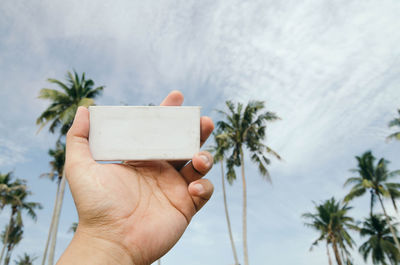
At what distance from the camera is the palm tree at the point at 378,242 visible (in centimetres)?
2834

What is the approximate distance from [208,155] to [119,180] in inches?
26.7

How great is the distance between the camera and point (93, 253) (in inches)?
59.8

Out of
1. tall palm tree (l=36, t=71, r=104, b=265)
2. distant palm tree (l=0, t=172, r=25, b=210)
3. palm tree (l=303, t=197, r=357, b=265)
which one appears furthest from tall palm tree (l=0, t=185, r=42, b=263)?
palm tree (l=303, t=197, r=357, b=265)

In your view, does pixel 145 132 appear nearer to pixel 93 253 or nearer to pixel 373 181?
pixel 93 253

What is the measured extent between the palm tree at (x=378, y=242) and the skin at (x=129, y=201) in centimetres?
3520

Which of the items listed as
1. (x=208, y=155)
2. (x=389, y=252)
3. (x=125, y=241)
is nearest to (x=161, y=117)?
(x=208, y=155)

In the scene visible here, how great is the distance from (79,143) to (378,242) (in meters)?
36.6

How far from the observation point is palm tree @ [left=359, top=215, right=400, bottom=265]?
1116 inches

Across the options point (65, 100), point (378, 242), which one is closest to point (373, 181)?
point (378, 242)

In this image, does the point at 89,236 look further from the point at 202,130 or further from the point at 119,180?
the point at 202,130

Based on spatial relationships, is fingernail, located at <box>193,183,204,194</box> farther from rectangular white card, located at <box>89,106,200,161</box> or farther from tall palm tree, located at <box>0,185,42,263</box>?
tall palm tree, located at <box>0,185,42,263</box>

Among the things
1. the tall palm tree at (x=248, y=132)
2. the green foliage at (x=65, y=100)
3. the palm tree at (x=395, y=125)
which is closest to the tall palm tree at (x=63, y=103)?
the green foliage at (x=65, y=100)

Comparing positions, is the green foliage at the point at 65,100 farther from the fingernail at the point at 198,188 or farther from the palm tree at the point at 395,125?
the palm tree at the point at 395,125

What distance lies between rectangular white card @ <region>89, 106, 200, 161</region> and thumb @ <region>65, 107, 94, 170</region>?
1.6 inches
